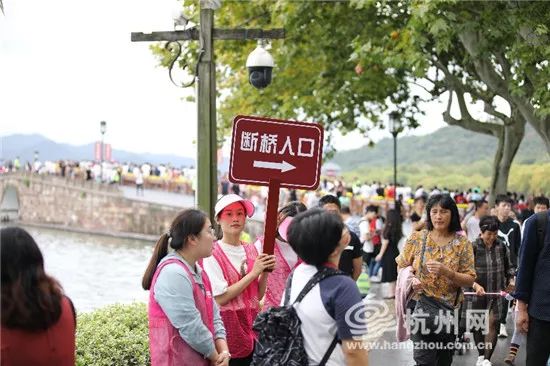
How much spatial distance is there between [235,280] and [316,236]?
1.91 m

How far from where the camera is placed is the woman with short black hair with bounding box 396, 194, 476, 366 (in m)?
7.37

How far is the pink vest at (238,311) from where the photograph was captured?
20.6 feet

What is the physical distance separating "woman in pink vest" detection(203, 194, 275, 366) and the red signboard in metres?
0.42

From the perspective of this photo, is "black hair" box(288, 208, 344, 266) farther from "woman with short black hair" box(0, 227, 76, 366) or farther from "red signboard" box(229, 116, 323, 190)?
"red signboard" box(229, 116, 323, 190)

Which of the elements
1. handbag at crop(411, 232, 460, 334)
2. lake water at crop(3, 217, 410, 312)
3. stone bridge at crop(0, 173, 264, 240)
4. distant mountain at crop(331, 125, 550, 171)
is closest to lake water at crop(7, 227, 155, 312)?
lake water at crop(3, 217, 410, 312)

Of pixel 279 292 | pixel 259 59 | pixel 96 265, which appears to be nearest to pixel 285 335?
pixel 279 292

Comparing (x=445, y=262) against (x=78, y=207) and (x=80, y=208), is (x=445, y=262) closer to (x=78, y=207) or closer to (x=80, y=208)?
(x=80, y=208)

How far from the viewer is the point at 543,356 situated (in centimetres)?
643

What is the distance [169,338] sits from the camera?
207 inches

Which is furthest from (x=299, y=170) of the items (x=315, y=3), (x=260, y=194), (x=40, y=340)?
(x=260, y=194)

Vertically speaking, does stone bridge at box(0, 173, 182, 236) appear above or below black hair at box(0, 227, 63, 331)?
below

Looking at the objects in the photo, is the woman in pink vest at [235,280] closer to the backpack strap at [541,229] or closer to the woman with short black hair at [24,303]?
the backpack strap at [541,229]

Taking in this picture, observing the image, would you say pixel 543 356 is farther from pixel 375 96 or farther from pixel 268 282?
pixel 375 96

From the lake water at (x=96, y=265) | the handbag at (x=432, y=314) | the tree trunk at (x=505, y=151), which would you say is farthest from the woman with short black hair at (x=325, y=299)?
the tree trunk at (x=505, y=151)
